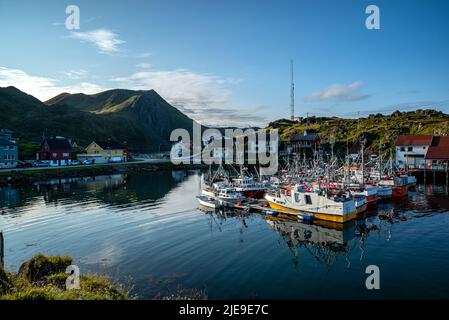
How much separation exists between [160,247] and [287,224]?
1783cm

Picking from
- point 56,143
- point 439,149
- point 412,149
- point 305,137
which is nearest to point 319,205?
point 439,149

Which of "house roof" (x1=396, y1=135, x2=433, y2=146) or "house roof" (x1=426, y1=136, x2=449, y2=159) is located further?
"house roof" (x1=396, y1=135, x2=433, y2=146)

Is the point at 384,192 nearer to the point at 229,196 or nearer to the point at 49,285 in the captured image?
the point at 229,196

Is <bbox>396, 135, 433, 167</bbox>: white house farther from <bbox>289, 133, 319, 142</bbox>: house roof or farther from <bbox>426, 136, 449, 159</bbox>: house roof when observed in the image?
<bbox>289, 133, 319, 142</bbox>: house roof

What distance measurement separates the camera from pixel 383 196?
61750 mm

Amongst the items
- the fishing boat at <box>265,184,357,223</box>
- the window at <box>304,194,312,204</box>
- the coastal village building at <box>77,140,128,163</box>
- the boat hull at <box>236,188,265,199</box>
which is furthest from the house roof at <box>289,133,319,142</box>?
the window at <box>304,194,312,204</box>

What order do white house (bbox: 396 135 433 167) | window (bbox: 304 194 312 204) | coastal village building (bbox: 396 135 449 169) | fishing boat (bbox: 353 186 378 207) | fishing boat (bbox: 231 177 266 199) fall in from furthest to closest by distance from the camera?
white house (bbox: 396 135 433 167)
coastal village building (bbox: 396 135 449 169)
fishing boat (bbox: 231 177 266 199)
fishing boat (bbox: 353 186 378 207)
window (bbox: 304 194 312 204)

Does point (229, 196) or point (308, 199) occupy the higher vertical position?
point (308, 199)

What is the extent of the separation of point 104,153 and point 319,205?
367 feet

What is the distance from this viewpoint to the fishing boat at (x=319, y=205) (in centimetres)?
4312

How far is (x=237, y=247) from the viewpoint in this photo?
3488 cm

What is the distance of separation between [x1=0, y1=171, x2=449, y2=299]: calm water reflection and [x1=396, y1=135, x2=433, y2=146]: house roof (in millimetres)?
46744

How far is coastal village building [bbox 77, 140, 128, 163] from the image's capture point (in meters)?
132
